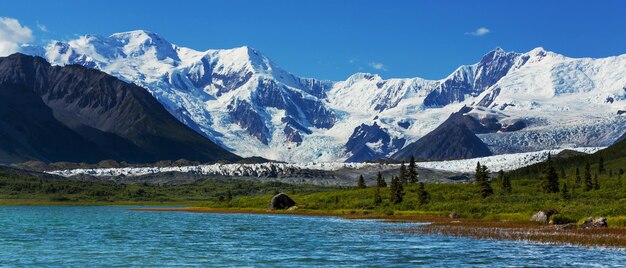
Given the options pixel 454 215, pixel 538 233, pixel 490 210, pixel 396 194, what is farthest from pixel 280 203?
pixel 538 233

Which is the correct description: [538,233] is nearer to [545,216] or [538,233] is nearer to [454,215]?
Result: [545,216]

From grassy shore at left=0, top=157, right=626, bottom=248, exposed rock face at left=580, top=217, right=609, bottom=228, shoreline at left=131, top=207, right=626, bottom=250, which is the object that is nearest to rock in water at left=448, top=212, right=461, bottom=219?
grassy shore at left=0, top=157, right=626, bottom=248

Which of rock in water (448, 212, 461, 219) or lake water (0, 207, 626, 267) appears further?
rock in water (448, 212, 461, 219)

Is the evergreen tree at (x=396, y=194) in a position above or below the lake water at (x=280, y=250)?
above

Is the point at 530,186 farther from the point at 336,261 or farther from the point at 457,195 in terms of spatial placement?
the point at 336,261

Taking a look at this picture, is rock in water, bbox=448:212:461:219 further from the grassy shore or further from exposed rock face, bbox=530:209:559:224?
exposed rock face, bbox=530:209:559:224

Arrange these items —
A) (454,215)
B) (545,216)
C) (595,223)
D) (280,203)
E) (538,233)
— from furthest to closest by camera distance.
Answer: (280,203), (454,215), (545,216), (595,223), (538,233)

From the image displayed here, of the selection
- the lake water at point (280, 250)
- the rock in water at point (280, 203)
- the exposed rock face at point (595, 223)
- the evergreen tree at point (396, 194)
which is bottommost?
the lake water at point (280, 250)

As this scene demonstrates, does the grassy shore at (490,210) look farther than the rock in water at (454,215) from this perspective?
No

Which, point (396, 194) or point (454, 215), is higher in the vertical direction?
point (396, 194)

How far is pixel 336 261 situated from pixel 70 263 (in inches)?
797

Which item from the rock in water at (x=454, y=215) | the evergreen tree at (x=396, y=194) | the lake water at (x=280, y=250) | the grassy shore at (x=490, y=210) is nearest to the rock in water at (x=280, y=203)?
the grassy shore at (x=490, y=210)

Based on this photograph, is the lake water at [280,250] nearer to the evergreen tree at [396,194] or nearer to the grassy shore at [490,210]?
the grassy shore at [490,210]

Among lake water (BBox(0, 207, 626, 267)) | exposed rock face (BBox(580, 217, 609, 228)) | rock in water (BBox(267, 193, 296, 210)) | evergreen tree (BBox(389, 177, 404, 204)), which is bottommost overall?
lake water (BBox(0, 207, 626, 267))
